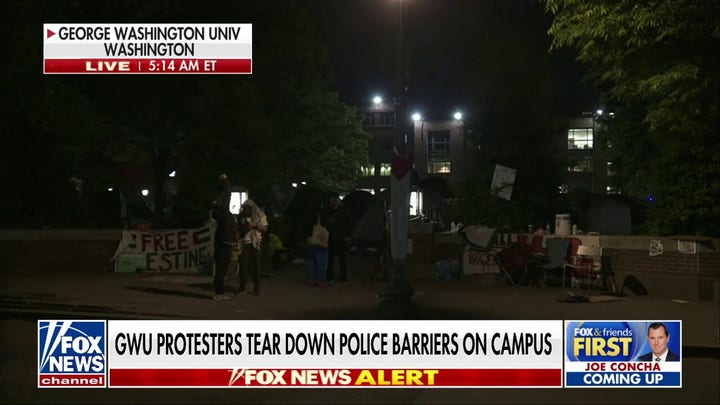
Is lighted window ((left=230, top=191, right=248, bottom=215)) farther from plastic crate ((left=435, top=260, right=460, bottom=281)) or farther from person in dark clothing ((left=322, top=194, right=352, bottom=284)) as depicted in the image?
plastic crate ((left=435, top=260, right=460, bottom=281))

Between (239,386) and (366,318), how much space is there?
→ 414 centimetres

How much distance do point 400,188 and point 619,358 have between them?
18.8ft

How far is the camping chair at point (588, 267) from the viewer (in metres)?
15.3

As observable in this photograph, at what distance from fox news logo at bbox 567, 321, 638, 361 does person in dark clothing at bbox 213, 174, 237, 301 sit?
653 cm

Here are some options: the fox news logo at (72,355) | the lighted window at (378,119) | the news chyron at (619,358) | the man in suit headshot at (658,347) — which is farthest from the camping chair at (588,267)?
the lighted window at (378,119)

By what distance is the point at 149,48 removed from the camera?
13367 millimetres

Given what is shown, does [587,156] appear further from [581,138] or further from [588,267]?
[588,267]

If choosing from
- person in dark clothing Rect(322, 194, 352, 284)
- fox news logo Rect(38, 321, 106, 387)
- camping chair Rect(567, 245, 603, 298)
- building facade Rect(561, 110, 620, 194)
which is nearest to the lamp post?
person in dark clothing Rect(322, 194, 352, 284)

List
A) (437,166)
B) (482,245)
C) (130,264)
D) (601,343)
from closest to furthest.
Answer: (601,343) → (482,245) → (130,264) → (437,166)

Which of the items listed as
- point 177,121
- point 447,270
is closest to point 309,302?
point 447,270

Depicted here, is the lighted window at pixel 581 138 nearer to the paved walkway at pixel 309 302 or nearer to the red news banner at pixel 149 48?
the paved walkway at pixel 309 302

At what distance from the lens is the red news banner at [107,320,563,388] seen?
25.4 ft
